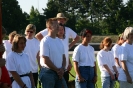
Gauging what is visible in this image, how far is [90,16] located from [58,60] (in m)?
75.3

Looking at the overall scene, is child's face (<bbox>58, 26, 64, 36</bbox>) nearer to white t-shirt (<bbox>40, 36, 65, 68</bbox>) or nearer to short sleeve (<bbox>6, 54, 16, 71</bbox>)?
white t-shirt (<bbox>40, 36, 65, 68</bbox>)

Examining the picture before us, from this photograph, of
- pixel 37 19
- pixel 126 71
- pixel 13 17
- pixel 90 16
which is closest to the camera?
pixel 126 71

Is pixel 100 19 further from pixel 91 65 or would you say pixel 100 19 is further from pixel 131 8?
pixel 91 65

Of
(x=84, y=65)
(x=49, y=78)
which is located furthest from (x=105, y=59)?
(x=49, y=78)

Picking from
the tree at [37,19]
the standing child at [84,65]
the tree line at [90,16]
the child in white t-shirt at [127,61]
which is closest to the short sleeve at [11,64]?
the standing child at [84,65]

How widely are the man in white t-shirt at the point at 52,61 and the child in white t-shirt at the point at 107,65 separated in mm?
2136

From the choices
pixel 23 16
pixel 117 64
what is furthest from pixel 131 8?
pixel 117 64

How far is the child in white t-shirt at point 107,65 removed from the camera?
1012 centimetres

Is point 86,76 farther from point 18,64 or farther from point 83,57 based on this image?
point 18,64

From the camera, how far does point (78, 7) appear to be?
295ft

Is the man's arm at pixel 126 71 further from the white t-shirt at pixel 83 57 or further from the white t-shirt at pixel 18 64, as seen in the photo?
the white t-shirt at pixel 18 64

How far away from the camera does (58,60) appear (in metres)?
8.14

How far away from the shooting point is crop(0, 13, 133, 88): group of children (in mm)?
7832

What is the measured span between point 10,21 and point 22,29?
4.12m
